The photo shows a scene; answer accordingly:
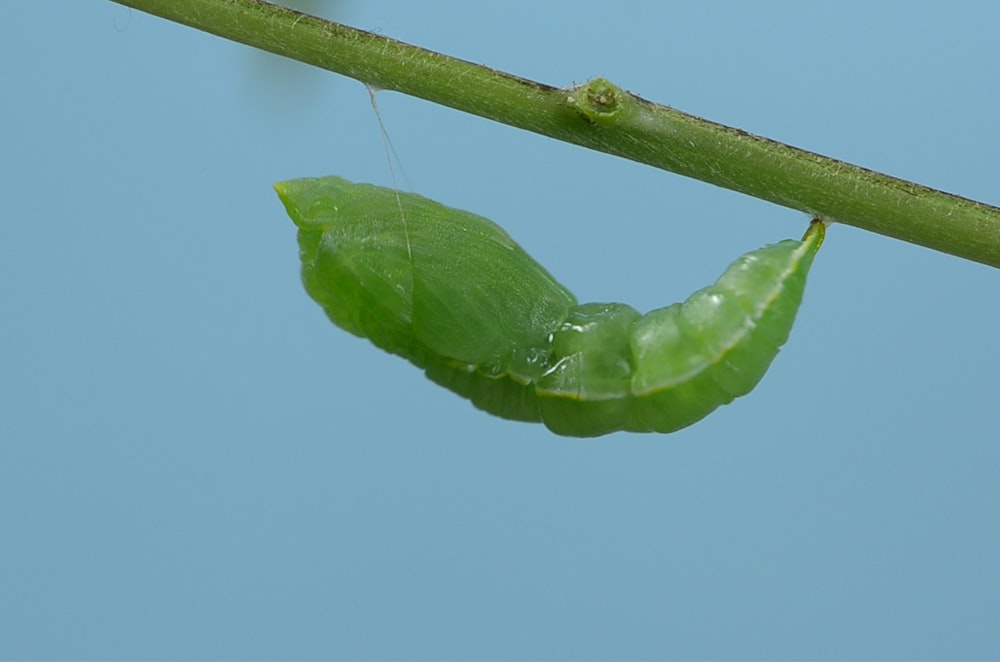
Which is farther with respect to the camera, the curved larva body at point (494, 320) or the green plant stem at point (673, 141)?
the curved larva body at point (494, 320)

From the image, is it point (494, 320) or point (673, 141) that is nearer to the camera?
point (673, 141)

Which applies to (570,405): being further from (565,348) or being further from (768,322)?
(768,322)

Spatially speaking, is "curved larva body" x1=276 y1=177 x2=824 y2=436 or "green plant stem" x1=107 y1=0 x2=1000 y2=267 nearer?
"green plant stem" x1=107 y1=0 x2=1000 y2=267

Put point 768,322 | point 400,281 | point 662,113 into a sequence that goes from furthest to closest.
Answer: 1. point 400,281
2. point 768,322
3. point 662,113

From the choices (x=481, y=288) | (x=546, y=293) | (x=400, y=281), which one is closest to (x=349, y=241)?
(x=400, y=281)
